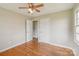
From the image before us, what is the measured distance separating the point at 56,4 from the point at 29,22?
0.65 metres

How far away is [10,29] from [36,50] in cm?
65

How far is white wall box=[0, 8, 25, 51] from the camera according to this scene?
1632 millimetres

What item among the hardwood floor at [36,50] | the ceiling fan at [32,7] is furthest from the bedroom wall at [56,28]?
the ceiling fan at [32,7]

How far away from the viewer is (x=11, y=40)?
5.62ft

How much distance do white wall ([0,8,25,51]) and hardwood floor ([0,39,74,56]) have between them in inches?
4.6

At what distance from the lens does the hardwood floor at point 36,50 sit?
5.23 ft

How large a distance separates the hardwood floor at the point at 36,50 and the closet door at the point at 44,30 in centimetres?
10

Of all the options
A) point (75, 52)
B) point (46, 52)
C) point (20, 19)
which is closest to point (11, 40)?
point (20, 19)

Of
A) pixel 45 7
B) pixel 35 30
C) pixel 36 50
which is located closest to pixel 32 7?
pixel 45 7

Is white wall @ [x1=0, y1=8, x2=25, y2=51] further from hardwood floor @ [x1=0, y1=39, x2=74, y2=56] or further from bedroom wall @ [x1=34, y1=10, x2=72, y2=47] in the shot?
bedroom wall @ [x1=34, y1=10, x2=72, y2=47]

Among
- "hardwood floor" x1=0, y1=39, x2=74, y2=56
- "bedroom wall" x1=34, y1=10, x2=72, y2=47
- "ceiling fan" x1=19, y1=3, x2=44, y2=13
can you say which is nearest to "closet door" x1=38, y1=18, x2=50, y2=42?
"bedroom wall" x1=34, y1=10, x2=72, y2=47

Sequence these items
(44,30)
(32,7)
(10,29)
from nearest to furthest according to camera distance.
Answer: (32,7)
(10,29)
(44,30)

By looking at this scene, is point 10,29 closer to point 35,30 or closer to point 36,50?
point 35,30

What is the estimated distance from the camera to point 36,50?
169 centimetres
